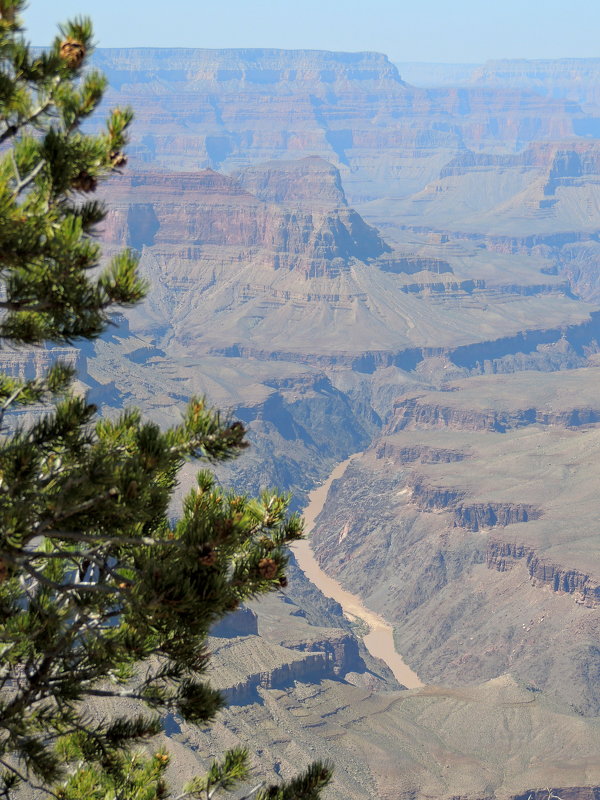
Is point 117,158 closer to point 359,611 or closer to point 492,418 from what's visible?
point 359,611

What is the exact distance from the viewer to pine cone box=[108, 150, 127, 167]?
1230 centimetres

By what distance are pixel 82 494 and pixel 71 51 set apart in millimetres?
4224

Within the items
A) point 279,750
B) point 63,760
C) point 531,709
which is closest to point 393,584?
point 531,709

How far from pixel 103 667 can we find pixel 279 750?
45.0 meters

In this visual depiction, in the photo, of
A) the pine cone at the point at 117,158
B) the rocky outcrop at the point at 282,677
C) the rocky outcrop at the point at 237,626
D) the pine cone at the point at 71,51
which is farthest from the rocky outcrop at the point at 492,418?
the pine cone at the point at 71,51

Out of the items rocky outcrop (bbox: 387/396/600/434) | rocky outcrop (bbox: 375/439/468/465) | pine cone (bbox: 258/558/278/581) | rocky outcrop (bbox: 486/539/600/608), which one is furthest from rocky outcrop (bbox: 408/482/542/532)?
pine cone (bbox: 258/558/278/581)

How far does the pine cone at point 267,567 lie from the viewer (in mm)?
13352

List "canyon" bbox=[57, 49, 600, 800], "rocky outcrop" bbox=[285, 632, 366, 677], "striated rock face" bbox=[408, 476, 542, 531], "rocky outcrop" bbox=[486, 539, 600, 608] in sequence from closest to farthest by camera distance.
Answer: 1. "canyon" bbox=[57, 49, 600, 800]
2. "rocky outcrop" bbox=[285, 632, 366, 677]
3. "rocky outcrop" bbox=[486, 539, 600, 608]
4. "striated rock face" bbox=[408, 476, 542, 531]

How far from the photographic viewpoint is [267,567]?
526 inches

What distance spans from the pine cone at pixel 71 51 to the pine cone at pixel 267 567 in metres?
5.35

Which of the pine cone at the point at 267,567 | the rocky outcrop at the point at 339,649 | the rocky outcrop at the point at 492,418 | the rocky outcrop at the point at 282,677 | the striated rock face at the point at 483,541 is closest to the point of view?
the pine cone at the point at 267,567

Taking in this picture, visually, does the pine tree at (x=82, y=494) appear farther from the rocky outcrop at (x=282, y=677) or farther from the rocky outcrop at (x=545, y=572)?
the rocky outcrop at (x=545, y=572)

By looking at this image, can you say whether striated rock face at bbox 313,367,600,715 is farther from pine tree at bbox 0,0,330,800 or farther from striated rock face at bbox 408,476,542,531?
pine tree at bbox 0,0,330,800

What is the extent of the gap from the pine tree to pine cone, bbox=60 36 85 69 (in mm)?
13
